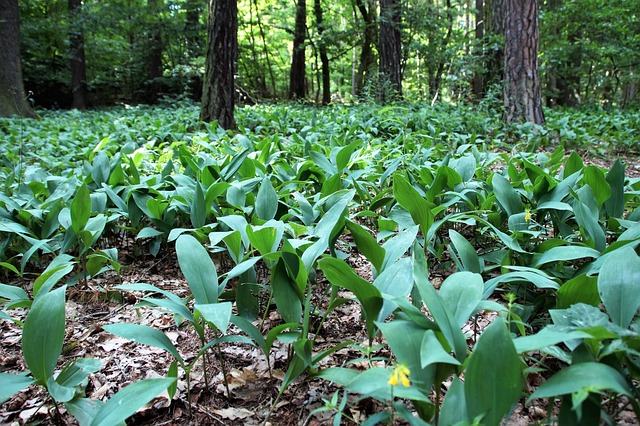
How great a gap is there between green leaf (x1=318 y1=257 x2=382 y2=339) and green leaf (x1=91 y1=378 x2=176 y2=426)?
1.66ft

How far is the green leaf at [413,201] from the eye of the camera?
167 cm

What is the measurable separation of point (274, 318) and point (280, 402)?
53 centimetres

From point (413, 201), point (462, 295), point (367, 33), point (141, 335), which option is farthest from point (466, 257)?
point (367, 33)

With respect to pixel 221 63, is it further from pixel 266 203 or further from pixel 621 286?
pixel 621 286

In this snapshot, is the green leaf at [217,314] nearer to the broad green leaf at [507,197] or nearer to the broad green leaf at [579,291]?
the broad green leaf at [579,291]

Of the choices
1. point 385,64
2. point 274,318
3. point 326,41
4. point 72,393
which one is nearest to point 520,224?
point 274,318

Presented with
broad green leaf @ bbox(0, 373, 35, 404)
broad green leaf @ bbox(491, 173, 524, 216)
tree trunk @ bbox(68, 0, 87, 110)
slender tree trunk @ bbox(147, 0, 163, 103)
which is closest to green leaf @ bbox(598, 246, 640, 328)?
broad green leaf @ bbox(491, 173, 524, 216)

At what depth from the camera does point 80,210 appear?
6.55ft

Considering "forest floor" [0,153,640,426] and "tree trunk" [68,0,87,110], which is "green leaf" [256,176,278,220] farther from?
"tree trunk" [68,0,87,110]

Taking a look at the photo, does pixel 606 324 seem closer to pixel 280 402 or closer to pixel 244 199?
pixel 280 402

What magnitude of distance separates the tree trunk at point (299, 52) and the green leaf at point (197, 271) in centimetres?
1238

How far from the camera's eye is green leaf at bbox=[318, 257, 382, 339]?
1.16 meters

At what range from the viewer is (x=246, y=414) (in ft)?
4.33

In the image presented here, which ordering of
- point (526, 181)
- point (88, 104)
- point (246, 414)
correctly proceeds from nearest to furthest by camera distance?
point (246, 414), point (526, 181), point (88, 104)
